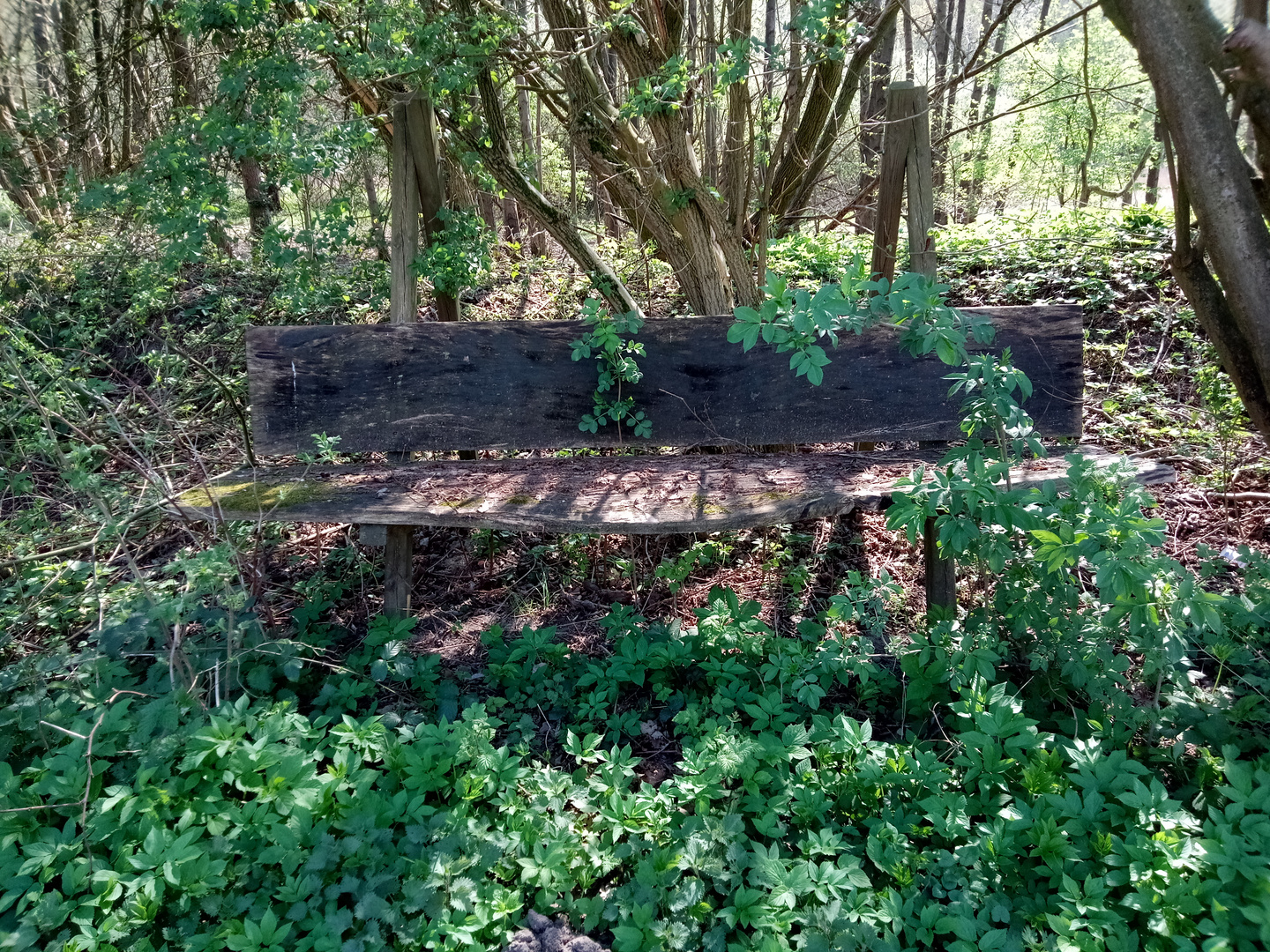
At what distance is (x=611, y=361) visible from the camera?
10.6 feet

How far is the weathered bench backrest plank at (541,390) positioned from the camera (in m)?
3.24

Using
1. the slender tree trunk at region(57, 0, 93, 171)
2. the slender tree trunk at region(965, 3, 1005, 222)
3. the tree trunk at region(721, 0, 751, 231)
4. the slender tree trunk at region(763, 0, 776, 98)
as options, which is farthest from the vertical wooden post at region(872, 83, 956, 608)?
the slender tree trunk at region(57, 0, 93, 171)

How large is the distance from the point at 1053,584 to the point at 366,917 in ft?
6.13

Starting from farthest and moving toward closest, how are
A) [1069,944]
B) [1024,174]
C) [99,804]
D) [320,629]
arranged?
[1024,174]
[320,629]
[99,804]
[1069,944]

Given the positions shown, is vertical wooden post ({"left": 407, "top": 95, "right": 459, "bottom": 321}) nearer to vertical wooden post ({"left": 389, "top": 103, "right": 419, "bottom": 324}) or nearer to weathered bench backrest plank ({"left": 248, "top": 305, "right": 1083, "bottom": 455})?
vertical wooden post ({"left": 389, "top": 103, "right": 419, "bottom": 324})

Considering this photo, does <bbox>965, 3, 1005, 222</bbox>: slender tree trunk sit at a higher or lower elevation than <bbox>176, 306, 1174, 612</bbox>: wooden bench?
higher

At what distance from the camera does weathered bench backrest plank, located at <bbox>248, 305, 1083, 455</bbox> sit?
3240 millimetres

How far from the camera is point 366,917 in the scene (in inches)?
67.7

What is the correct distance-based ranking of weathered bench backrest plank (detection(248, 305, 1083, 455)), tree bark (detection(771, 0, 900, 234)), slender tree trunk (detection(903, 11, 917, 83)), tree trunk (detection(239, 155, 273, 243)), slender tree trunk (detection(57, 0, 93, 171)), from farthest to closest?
slender tree trunk (detection(57, 0, 93, 171)) < tree trunk (detection(239, 155, 273, 243)) < tree bark (detection(771, 0, 900, 234)) < slender tree trunk (detection(903, 11, 917, 83)) < weathered bench backrest plank (detection(248, 305, 1083, 455))

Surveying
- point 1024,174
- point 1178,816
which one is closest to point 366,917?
point 1178,816

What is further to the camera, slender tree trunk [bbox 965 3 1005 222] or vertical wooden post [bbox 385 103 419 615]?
slender tree trunk [bbox 965 3 1005 222]

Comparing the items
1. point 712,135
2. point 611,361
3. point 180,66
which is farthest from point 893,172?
point 180,66

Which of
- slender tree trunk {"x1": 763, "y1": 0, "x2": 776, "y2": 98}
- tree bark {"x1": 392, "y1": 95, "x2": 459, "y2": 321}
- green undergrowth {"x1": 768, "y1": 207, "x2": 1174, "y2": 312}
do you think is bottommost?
green undergrowth {"x1": 768, "y1": 207, "x2": 1174, "y2": 312}

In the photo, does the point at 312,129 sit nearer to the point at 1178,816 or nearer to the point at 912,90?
the point at 912,90
